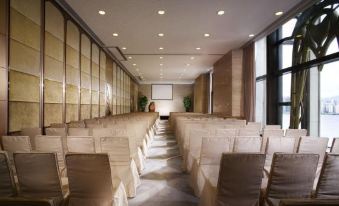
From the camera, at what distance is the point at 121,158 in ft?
10.4

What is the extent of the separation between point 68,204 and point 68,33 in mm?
5498

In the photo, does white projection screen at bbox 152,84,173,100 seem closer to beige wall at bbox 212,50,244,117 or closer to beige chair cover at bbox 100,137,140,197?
beige wall at bbox 212,50,244,117

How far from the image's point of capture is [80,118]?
730 centimetres

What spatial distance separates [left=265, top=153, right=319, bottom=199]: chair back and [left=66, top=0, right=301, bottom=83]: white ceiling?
4387mm

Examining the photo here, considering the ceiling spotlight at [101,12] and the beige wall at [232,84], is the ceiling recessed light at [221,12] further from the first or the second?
the beige wall at [232,84]

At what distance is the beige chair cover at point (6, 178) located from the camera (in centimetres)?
200

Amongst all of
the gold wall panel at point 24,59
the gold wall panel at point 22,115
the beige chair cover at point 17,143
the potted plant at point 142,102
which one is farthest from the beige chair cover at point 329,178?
the potted plant at point 142,102

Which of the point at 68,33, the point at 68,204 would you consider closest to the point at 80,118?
the point at 68,33

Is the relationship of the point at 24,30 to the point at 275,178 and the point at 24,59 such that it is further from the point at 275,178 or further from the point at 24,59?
the point at 275,178

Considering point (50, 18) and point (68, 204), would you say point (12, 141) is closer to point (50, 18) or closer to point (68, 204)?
point (68, 204)

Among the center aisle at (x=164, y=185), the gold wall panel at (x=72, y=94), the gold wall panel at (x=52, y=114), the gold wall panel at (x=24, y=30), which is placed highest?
the gold wall panel at (x=24, y=30)

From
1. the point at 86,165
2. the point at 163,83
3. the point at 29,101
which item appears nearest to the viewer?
the point at 86,165

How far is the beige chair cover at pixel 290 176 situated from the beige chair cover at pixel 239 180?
12 cm

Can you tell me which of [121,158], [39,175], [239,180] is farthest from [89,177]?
[239,180]
